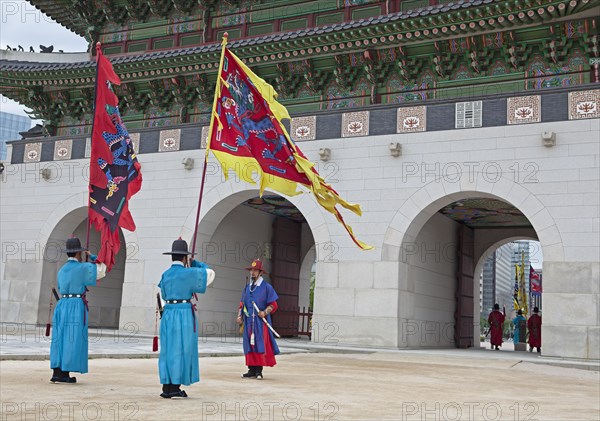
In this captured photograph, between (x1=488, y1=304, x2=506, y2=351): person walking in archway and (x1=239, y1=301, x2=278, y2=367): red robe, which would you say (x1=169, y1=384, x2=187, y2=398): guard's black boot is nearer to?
(x1=239, y1=301, x2=278, y2=367): red robe

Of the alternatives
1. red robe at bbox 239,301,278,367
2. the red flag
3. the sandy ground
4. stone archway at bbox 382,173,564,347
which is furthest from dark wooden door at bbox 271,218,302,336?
the red flag

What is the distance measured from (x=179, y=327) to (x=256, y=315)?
2387 millimetres

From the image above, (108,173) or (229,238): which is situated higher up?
(229,238)

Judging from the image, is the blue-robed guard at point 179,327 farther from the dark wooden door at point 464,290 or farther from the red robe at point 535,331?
the red robe at point 535,331

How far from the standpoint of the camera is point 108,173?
9227 mm

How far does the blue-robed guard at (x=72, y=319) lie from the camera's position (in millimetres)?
7590

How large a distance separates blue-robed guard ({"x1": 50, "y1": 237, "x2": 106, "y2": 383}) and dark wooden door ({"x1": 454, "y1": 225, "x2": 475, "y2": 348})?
13.8m

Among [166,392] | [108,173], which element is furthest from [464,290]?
[166,392]

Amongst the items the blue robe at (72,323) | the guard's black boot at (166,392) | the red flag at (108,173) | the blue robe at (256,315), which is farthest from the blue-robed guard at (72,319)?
the blue robe at (256,315)

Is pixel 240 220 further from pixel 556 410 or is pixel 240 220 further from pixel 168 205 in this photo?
pixel 556 410

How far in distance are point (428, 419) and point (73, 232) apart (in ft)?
53.9

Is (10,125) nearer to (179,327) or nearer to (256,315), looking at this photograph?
(256,315)

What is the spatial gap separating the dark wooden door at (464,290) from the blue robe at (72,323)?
13968 mm

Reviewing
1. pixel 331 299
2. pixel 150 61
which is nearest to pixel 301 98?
pixel 150 61
